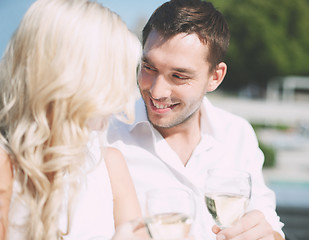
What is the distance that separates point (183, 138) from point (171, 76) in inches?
19.0

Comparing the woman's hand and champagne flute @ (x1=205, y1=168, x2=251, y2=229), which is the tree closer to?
champagne flute @ (x1=205, y1=168, x2=251, y2=229)

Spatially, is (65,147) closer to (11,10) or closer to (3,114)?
(3,114)

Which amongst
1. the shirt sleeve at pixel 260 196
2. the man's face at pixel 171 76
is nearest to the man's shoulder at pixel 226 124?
the shirt sleeve at pixel 260 196

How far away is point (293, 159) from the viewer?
12.6m

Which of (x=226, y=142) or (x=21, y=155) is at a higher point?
(x=21, y=155)

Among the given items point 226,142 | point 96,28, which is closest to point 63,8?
point 96,28

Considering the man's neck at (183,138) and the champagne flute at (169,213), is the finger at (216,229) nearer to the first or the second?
the champagne flute at (169,213)

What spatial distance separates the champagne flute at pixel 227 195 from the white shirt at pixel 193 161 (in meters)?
0.71

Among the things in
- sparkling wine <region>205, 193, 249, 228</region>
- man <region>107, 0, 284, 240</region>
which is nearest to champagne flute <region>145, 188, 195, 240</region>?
sparkling wine <region>205, 193, 249, 228</region>

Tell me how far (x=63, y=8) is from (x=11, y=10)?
38cm

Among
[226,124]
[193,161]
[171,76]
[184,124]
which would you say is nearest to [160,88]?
[171,76]

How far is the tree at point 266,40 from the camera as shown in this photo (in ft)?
113

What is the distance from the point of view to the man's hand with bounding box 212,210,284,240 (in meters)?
Result: 1.92

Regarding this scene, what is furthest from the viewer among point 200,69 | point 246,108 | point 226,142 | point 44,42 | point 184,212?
point 246,108
